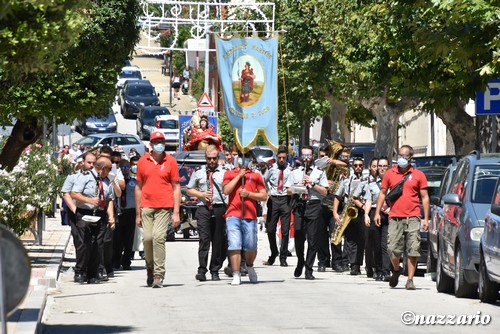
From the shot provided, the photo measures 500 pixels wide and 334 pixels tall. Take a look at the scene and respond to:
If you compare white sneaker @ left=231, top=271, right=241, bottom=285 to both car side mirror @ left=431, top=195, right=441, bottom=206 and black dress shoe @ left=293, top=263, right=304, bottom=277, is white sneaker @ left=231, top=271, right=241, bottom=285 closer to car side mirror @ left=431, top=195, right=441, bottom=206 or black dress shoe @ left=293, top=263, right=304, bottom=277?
black dress shoe @ left=293, top=263, right=304, bottom=277

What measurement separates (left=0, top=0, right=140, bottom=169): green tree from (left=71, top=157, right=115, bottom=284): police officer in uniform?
1.79 m

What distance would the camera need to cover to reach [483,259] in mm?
15273

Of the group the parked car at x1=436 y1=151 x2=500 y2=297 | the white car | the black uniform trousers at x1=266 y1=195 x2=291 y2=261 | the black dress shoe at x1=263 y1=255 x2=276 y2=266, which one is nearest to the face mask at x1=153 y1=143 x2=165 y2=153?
the parked car at x1=436 y1=151 x2=500 y2=297

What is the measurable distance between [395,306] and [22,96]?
9.36m

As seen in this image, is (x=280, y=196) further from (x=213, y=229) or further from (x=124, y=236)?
(x=213, y=229)

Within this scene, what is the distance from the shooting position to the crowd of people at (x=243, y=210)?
17.8 m

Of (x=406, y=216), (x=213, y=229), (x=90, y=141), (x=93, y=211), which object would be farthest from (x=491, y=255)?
(x=90, y=141)

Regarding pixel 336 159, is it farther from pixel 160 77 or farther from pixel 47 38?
pixel 160 77

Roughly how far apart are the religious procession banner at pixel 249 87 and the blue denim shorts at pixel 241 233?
1.95m

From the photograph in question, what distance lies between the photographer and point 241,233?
60.0 feet

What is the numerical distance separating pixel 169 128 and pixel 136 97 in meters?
13.2

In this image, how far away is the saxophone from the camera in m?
21.1

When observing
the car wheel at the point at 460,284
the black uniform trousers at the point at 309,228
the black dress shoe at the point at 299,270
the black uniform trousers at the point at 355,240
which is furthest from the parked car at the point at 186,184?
the car wheel at the point at 460,284

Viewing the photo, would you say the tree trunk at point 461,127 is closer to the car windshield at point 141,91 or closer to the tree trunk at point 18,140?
the tree trunk at point 18,140
